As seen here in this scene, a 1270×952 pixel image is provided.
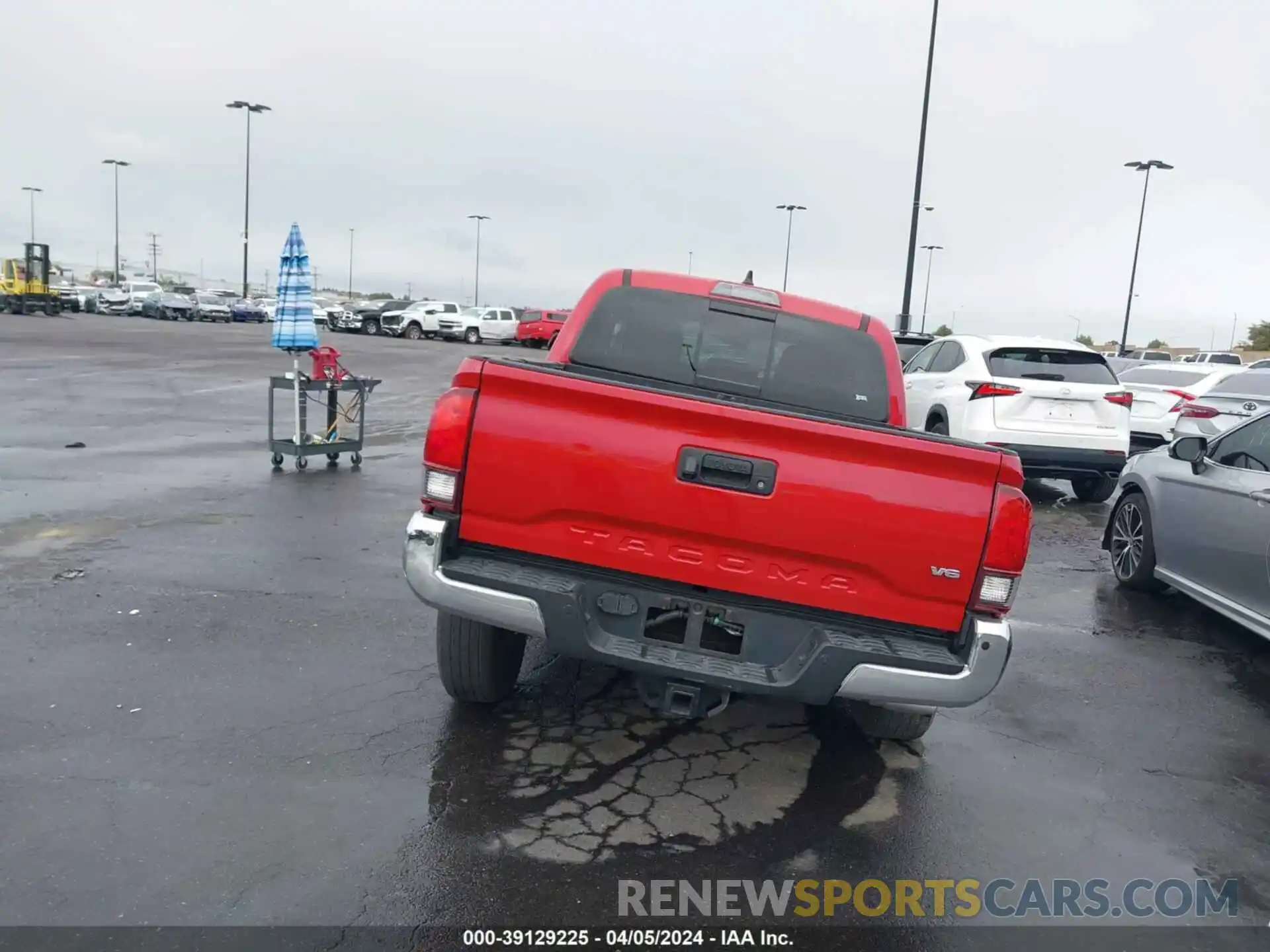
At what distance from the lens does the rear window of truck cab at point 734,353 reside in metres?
4.78

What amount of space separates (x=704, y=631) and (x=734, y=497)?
565 millimetres

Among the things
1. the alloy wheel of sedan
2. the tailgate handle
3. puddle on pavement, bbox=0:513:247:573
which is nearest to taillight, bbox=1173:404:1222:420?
the alloy wheel of sedan

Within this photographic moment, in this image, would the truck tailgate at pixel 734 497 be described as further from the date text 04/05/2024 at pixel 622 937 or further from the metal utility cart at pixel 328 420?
the metal utility cart at pixel 328 420

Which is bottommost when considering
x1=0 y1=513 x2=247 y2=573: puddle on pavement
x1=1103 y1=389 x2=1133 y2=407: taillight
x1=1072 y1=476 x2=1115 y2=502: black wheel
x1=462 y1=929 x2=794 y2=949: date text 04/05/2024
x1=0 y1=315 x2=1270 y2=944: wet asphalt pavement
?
x1=462 y1=929 x2=794 y2=949: date text 04/05/2024

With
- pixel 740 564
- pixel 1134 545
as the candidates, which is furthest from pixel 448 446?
pixel 1134 545

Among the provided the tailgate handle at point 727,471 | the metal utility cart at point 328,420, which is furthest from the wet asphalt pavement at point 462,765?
the metal utility cart at point 328,420

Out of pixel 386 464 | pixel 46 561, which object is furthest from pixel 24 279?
pixel 46 561

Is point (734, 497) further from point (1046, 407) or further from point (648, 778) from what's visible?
point (1046, 407)

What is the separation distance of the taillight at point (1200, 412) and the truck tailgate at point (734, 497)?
35.3 feet

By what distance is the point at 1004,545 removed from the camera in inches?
135

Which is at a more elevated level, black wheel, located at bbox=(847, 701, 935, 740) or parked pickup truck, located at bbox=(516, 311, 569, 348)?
parked pickup truck, located at bbox=(516, 311, 569, 348)

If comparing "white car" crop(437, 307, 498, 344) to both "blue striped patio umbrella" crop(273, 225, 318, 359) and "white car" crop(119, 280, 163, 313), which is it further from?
"blue striped patio umbrella" crop(273, 225, 318, 359)

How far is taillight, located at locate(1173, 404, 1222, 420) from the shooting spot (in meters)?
12.3

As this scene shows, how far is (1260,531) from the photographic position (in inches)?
223
